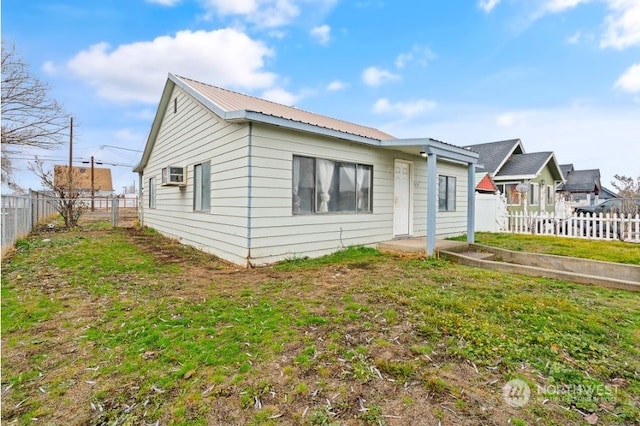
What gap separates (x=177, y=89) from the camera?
30.5 ft

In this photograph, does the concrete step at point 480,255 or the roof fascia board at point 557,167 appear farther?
the roof fascia board at point 557,167

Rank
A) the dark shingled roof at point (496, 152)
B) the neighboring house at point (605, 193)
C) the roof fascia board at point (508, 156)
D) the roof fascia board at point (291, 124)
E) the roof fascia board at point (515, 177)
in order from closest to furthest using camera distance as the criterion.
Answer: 1. the roof fascia board at point (291, 124)
2. the roof fascia board at point (515, 177)
3. the roof fascia board at point (508, 156)
4. the dark shingled roof at point (496, 152)
5. the neighboring house at point (605, 193)

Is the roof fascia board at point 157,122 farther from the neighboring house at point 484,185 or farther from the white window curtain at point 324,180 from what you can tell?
the neighboring house at point 484,185

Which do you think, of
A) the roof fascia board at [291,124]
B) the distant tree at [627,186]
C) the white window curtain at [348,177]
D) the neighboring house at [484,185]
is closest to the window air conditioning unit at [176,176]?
the roof fascia board at [291,124]

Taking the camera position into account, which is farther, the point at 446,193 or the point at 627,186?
the point at 627,186

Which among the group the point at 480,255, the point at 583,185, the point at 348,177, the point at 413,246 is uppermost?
the point at 583,185

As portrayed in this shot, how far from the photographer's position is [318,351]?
109 inches

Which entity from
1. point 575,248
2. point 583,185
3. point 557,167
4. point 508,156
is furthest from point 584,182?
point 575,248

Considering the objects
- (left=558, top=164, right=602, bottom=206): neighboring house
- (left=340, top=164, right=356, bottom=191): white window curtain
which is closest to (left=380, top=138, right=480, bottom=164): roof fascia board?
(left=340, top=164, right=356, bottom=191): white window curtain

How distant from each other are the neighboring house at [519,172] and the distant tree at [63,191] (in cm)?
1984

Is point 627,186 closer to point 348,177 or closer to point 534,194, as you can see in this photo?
point 534,194

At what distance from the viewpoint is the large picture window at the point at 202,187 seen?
7781mm

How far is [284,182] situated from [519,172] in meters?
18.2

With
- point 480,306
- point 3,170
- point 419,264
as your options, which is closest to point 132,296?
point 480,306
